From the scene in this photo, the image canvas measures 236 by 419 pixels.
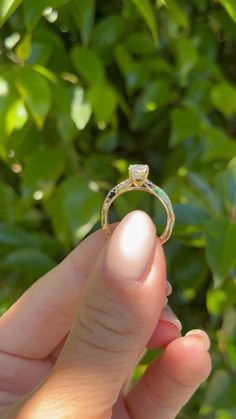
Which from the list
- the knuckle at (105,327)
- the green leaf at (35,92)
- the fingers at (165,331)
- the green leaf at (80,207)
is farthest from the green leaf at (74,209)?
the knuckle at (105,327)

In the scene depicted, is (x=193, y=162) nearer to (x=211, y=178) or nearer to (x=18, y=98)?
(x=211, y=178)

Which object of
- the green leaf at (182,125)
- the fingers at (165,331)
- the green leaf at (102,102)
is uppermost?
the green leaf at (102,102)

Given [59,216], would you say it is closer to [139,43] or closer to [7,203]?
[7,203]

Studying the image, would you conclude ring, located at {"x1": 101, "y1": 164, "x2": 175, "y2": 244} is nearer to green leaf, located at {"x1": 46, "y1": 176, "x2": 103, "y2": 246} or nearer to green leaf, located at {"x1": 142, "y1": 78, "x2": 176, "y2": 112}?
green leaf, located at {"x1": 46, "y1": 176, "x2": 103, "y2": 246}

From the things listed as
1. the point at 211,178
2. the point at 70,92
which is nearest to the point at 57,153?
the point at 70,92

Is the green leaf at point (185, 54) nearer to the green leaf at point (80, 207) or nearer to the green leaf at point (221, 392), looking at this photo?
the green leaf at point (80, 207)

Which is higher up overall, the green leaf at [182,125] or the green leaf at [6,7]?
the green leaf at [6,7]
